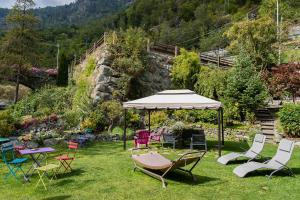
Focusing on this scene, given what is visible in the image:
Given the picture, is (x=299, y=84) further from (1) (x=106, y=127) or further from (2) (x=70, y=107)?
(2) (x=70, y=107)

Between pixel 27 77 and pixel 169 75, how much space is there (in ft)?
71.4

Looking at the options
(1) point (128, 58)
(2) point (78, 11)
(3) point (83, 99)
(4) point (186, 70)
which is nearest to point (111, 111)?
(3) point (83, 99)

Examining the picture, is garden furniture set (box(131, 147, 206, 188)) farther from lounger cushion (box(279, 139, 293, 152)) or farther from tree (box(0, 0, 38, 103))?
tree (box(0, 0, 38, 103))

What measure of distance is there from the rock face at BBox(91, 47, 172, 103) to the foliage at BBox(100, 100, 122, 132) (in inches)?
37.4

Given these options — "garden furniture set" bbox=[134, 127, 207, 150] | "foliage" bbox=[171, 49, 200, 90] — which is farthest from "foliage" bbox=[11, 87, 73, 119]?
A: "garden furniture set" bbox=[134, 127, 207, 150]

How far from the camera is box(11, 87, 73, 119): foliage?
71.2 ft

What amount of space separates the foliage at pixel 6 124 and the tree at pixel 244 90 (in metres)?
12.2

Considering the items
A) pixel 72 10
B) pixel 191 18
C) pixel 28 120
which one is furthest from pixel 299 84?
pixel 72 10

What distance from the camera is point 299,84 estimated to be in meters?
17.7

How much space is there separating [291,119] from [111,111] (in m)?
9.34

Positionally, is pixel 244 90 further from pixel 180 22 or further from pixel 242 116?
pixel 180 22

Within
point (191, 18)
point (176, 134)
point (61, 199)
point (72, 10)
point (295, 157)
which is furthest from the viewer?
point (72, 10)

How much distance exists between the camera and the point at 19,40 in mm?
28188

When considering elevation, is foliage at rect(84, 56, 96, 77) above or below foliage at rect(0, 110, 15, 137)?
above
